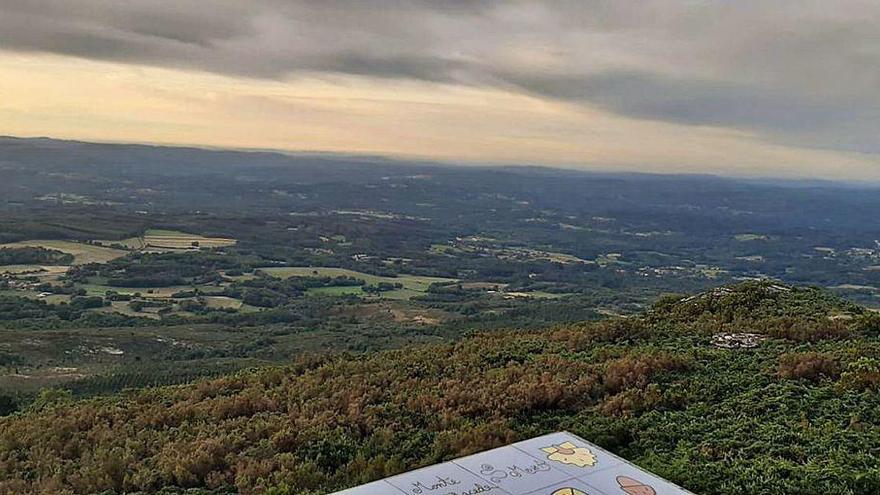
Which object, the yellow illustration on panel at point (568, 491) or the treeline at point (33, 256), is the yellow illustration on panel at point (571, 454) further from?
the treeline at point (33, 256)

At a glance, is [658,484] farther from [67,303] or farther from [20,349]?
[67,303]

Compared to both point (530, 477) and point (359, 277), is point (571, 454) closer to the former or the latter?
point (530, 477)

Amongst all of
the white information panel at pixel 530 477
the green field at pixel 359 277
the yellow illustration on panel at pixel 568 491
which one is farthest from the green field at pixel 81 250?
the yellow illustration on panel at pixel 568 491

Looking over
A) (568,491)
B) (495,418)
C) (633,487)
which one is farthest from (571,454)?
(495,418)

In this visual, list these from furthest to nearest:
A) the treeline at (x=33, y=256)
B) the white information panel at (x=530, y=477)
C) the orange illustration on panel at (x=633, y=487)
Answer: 1. the treeline at (x=33, y=256)
2. the orange illustration on panel at (x=633, y=487)
3. the white information panel at (x=530, y=477)

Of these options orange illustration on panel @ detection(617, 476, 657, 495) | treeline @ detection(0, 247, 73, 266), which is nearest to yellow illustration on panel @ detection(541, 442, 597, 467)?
orange illustration on panel @ detection(617, 476, 657, 495)

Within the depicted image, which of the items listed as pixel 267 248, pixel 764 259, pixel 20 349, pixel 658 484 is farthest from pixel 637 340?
pixel 764 259
